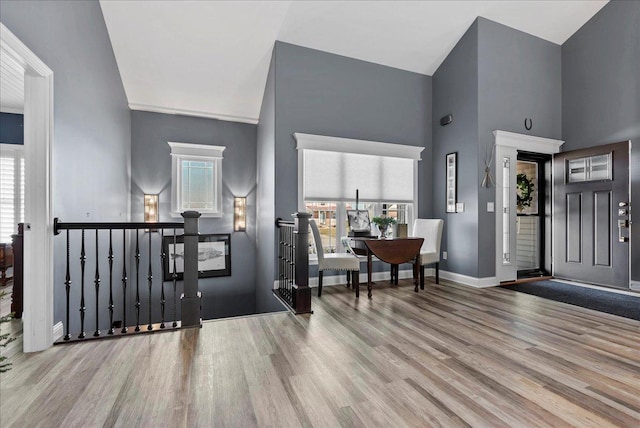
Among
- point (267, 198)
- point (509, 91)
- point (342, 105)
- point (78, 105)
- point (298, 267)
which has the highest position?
point (509, 91)

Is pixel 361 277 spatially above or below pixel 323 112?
below

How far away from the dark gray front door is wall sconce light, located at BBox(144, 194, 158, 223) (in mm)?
6130

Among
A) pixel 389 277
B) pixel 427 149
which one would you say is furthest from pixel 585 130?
pixel 389 277

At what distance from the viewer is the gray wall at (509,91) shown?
4.23m

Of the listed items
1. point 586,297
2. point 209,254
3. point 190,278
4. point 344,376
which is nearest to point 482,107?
point 586,297

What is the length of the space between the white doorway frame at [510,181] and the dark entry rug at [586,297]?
9.8 inches

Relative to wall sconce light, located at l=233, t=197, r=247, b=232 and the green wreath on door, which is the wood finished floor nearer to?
the green wreath on door

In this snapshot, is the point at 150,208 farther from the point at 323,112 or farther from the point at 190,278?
the point at 323,112

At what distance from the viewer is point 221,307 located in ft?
16.8

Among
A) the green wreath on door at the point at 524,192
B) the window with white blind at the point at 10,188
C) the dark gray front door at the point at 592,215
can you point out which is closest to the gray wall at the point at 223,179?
the window with white blind at the point at 10,188

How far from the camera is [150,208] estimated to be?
15.8ft

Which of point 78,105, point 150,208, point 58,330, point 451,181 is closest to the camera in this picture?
point 58,330

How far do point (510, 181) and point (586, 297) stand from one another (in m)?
1.70

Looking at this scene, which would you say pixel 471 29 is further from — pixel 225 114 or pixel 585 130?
pixel 225 114
